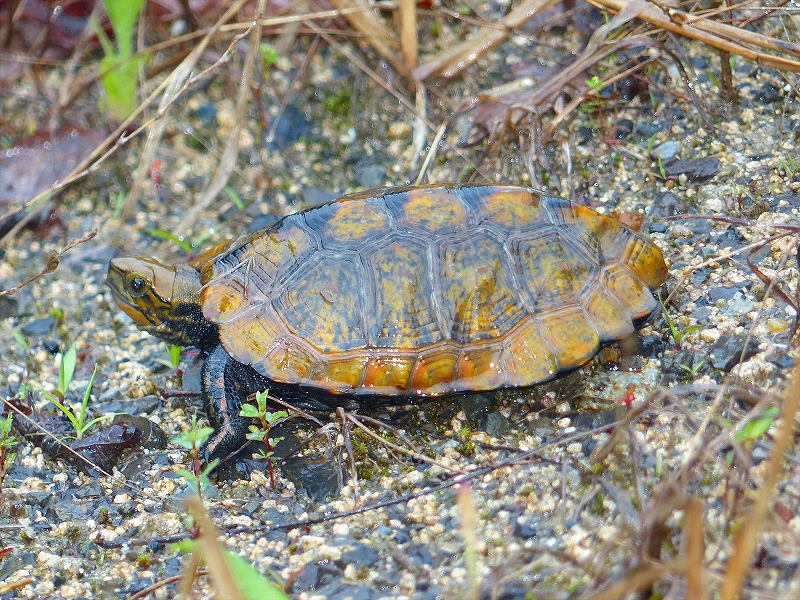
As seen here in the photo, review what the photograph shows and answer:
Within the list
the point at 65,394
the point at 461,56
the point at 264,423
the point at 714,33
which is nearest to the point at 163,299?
the point at 65,394

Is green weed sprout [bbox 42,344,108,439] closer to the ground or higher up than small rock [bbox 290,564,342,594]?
higher up

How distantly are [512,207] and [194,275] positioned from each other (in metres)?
1.39

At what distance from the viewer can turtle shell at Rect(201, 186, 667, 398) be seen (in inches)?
115

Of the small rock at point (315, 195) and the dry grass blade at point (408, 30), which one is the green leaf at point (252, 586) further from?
the dry grass blade at point (408, 30)

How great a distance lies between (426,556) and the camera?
253 centimetres

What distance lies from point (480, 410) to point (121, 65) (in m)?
2.90

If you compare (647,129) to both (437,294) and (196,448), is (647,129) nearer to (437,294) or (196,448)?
(437,294)


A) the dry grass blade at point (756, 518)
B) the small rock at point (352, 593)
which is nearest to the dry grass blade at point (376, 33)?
the small rock at point (352, 593)

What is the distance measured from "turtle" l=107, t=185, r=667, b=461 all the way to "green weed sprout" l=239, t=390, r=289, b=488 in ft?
0.43

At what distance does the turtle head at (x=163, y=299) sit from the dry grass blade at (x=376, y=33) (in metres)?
1.83

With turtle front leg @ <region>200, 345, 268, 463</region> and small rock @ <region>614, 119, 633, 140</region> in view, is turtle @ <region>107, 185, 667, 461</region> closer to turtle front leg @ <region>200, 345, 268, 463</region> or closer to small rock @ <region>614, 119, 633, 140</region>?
turtle front leg @ <region>200, 345, 268, 463</region>

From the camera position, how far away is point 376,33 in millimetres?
4480

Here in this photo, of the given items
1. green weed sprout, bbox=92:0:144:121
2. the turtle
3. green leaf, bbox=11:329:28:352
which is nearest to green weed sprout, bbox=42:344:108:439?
green leaf, bbox=11:329:28:352

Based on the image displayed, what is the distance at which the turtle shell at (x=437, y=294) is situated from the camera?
2930 millimetres
